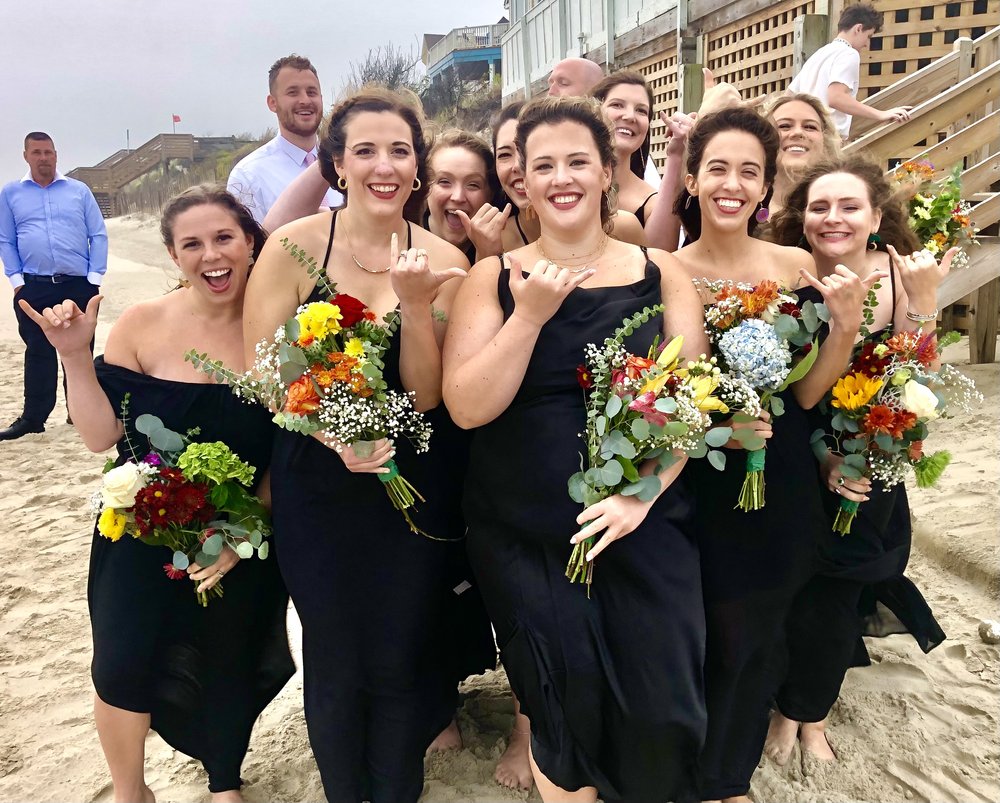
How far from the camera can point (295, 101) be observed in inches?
195

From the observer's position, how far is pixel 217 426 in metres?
3.03

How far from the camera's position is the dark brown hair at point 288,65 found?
4949 millimetres

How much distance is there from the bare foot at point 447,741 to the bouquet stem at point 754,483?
1.82m

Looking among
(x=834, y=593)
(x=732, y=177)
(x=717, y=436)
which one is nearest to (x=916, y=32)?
(x=732, y=177)

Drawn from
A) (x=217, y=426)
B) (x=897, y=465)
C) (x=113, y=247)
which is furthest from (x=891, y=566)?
(x=113, y=247)

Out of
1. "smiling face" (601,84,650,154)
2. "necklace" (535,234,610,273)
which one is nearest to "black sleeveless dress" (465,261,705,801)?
"necklace" (535,234,610,273)

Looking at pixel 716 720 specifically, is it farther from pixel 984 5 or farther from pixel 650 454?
pixel 984 5

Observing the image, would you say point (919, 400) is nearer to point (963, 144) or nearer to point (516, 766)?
point (516, 766)

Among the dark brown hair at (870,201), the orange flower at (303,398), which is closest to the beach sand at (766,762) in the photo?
the orange flower at (303,398)

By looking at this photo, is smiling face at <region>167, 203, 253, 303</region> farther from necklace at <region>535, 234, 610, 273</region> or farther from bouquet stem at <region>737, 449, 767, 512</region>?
bouquet stem at <region>737, 449, 767, 512</region>

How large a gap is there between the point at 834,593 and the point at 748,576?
0.69 m

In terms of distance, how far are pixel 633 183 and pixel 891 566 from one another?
88.1 inches

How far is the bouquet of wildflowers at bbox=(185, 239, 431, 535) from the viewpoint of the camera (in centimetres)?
258

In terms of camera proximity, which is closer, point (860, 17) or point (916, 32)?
point (860, 17)
